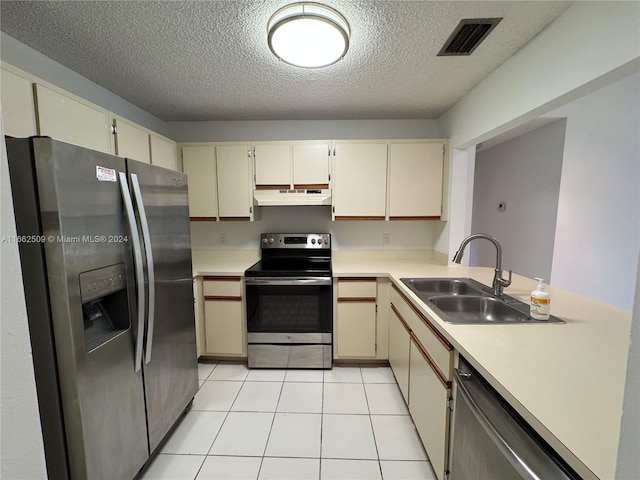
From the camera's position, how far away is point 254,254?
9.46ft

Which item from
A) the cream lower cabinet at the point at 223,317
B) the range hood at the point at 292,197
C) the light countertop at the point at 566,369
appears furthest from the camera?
the range hood at the point at 292,197

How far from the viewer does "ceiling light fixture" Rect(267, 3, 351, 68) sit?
3.98 ft

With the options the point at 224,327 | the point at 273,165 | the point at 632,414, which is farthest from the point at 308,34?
the point at 224,327

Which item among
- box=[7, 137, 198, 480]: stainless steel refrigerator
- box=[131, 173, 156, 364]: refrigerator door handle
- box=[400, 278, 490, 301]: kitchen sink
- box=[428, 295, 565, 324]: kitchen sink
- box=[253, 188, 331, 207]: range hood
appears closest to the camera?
box=[7, 137, 198, 480]: stainless steel refrigerator

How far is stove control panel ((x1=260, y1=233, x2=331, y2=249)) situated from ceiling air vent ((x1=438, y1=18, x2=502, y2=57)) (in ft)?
5.75

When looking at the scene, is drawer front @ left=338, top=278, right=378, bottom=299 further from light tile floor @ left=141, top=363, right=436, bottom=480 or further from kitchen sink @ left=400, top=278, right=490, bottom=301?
light tile floor @ left=141, top=363, right=436, bottom=480

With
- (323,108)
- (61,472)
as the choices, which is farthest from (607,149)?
(61,472)

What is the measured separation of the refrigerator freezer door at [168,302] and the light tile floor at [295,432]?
8.5 inches

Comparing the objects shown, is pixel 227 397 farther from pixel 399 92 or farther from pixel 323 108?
pixel 399 92

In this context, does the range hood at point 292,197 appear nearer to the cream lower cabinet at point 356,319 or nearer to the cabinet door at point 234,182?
the cabinet door at point 234,182

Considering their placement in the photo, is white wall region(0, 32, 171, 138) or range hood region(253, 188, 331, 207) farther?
range hood region(253, 188, 331, 207)

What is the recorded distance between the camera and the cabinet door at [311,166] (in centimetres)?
250

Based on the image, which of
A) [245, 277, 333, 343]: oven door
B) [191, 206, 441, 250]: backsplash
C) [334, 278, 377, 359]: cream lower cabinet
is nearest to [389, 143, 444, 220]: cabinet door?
[191, 206, 441, 250]: backsplash

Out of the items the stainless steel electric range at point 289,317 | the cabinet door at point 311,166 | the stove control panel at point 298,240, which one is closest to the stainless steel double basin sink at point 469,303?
the stainless steel electric range at point 289,317
